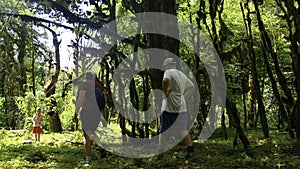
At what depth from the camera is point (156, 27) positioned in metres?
7.12

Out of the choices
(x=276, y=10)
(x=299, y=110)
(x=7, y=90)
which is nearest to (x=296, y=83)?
(x=299, y=110)

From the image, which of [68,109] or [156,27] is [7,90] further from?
[156,27]

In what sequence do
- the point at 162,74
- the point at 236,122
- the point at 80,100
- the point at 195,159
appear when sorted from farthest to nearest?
the point at 162,74 < the point at 80,100 < the point at 236,122 < the point at 195,159

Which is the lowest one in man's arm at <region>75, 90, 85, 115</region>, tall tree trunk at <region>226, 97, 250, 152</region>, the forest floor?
the forest floor

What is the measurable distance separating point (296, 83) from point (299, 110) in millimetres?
424

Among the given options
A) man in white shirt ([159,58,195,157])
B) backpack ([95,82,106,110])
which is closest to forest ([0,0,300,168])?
man in white shirt ([159,58,195,157])

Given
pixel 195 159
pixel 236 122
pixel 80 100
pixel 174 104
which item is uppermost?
pixel 80 100

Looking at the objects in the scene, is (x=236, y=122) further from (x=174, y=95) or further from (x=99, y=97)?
(x=99, y=97)

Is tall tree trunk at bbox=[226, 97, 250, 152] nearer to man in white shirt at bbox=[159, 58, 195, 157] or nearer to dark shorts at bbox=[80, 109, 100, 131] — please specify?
man in white shirt at bbox=[159, 58, 195, 157]

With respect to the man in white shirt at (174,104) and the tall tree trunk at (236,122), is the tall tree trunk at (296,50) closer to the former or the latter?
the tall tree trunk at (236,122)

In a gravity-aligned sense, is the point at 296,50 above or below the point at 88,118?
above

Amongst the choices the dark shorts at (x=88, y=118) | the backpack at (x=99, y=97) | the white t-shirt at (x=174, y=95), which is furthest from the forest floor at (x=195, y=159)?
the backpack at (x=99, y=97)

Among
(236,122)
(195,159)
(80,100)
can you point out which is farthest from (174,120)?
(80,100)

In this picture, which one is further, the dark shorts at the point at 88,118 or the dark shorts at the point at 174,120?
the dark shorts at the point at 88,118
